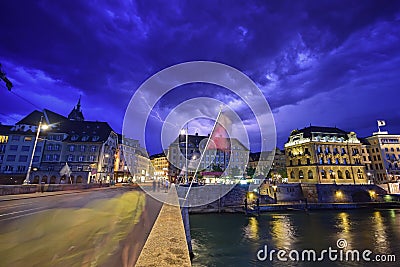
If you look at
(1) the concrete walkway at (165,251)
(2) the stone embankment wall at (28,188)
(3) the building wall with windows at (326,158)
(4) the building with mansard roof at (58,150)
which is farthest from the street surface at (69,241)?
(3) the building wall with windows at (326,158)

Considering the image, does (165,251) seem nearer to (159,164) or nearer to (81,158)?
(81,158)

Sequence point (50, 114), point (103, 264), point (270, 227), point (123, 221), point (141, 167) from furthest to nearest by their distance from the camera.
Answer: point (141, 167) → point (50, 114) → point (270, 227) → point (123, 221) → point (103, 264)

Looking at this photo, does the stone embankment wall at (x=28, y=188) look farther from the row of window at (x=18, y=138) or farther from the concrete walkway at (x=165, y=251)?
the row of window at (x=18, y=138)

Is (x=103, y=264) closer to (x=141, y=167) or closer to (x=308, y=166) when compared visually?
(x=308, y=166)

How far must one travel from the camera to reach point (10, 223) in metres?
8.61

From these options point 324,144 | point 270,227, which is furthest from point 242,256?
point 324,144

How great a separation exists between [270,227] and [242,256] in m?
12.0

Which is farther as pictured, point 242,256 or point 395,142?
point 395,142

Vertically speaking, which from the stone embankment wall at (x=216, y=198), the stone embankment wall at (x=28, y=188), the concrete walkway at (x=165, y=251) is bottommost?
the stone embankment wall at (x=216, y=198)

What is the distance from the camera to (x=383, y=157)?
69.6 metres
